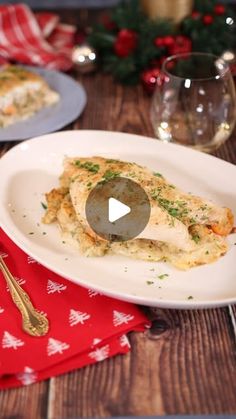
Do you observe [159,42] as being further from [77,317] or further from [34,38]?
[77,317]

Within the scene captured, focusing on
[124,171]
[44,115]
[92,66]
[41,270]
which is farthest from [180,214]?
[92,66]

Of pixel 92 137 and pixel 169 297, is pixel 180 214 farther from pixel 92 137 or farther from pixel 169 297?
pixel 92 137

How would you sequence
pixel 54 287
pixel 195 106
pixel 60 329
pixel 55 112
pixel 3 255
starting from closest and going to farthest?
1. pixel 60 329
2. pixel 54 287
3. pixel 3 255
4. pixel 195 106
5. pixel 55 112

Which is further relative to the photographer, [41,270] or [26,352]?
[41,270]

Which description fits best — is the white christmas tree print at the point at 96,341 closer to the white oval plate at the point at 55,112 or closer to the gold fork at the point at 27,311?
the gold fork at the point at 27,311

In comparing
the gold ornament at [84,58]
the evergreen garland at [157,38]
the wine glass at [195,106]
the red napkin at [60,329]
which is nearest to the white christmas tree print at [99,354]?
the red napkin at [60,329]

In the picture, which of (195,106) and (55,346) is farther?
(195,106)

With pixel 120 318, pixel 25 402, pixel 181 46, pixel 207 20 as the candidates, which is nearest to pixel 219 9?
Result: pixel 207 20
